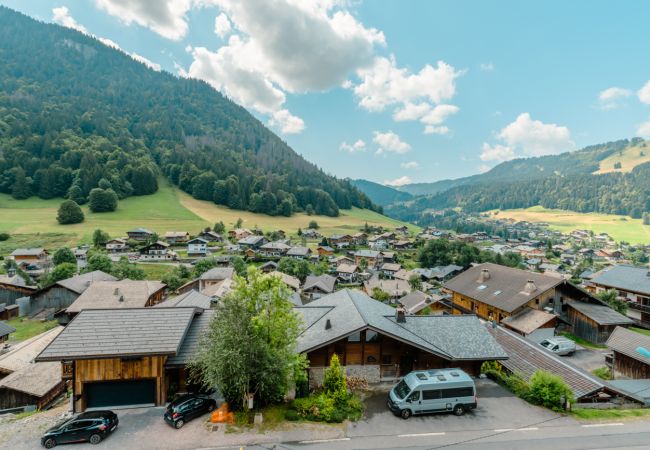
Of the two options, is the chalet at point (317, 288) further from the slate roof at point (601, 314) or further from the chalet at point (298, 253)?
the slate roof at point (601, 314)

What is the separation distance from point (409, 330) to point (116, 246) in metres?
100

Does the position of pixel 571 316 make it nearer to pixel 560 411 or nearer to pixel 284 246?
pixel 560 411

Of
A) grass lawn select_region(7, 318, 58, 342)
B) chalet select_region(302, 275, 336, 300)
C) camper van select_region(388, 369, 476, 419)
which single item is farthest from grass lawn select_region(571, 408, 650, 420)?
grass lawn select_region(7, 318, 58, 342)

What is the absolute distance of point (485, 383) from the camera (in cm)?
2167

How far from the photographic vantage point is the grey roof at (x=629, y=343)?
24.1 m

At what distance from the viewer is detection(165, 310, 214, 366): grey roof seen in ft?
62.5

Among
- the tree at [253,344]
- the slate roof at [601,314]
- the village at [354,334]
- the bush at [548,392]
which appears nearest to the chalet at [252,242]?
the village at [354,334]

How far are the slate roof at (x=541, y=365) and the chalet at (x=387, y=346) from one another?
2.70 m

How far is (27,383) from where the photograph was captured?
2434 centimetres

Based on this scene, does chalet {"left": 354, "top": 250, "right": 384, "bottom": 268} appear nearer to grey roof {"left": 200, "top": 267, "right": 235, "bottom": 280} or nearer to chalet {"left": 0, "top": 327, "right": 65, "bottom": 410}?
grey roof {"left": 200, "top": 267, "right": 235, "bottom": 280}

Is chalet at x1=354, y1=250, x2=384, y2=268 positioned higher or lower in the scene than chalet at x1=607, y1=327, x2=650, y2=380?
lower

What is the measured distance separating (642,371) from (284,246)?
305ft

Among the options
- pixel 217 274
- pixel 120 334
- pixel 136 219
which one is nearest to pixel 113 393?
pixel 120 334

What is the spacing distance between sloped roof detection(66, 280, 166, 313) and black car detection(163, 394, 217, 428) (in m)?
27.4
